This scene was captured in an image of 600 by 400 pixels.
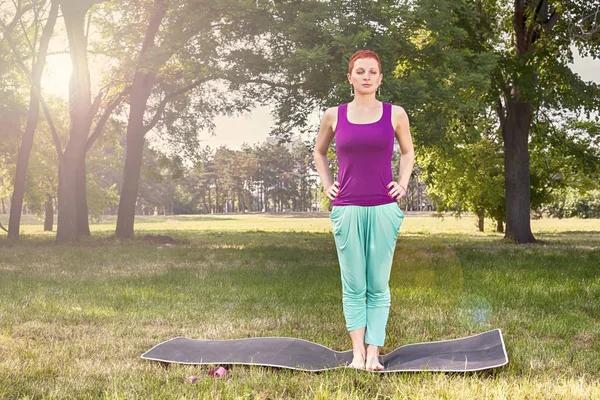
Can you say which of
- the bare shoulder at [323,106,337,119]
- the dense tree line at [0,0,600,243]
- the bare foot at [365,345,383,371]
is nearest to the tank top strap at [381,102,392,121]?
the bare shoulder at [323,106,337,119]

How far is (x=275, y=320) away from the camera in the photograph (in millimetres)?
6473

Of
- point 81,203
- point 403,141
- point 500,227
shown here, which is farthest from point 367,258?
point 500,227

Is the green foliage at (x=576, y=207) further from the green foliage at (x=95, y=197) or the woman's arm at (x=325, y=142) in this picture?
the woman's arm at (x=325, y=142)

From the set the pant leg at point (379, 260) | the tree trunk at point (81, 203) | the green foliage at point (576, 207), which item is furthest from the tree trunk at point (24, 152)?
the green foliage at point (576, 207)

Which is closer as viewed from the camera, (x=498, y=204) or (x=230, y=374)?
(x=230, y=374)

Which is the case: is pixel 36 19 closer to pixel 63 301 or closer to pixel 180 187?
pixel 63 301

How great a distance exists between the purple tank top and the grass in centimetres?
137

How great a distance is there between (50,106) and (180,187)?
2954 inches

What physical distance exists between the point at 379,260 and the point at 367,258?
0.35ft

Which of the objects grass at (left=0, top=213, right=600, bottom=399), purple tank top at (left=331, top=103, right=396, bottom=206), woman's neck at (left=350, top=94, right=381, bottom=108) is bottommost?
grass at (left=0, top=213, right=600, bottom=399)

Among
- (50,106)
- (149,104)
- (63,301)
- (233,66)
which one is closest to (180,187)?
(50,106)

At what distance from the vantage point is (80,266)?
1263 centimetres

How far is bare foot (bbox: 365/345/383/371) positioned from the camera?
4.38 m

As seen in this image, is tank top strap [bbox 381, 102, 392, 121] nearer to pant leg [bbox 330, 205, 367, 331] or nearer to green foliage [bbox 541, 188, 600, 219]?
pant leg [bbox 330, 205, 367, 331]
